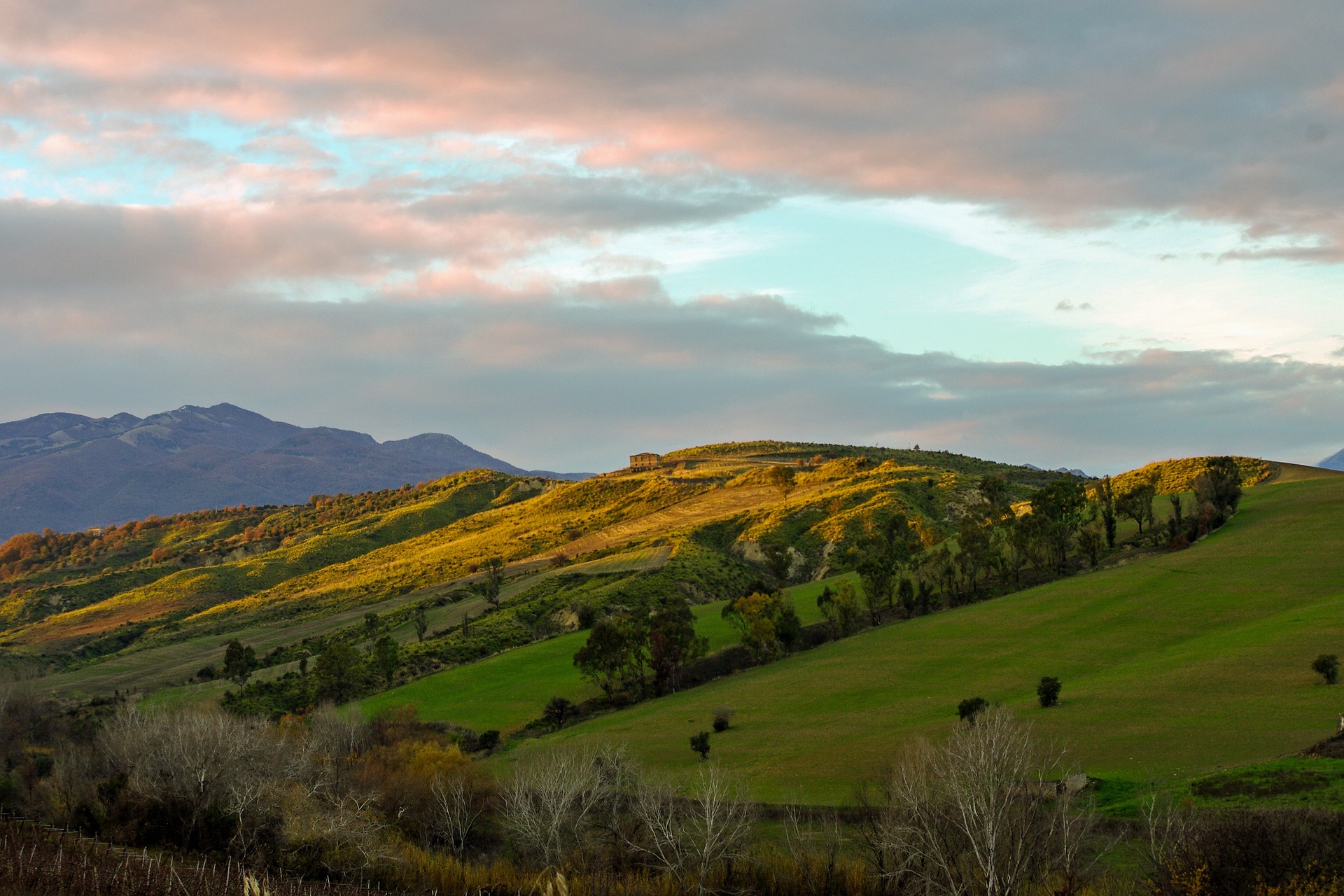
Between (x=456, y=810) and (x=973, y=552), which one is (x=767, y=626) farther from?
(x=456, y=810)

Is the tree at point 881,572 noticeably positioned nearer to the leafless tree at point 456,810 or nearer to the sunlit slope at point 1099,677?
the sunlit slope at point 1099,677

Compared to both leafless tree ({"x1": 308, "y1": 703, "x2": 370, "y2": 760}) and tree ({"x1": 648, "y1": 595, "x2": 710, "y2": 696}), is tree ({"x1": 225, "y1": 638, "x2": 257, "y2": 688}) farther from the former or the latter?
tree ({"x1": 648, "y1": 595, "x2": 710, "y2": 696})

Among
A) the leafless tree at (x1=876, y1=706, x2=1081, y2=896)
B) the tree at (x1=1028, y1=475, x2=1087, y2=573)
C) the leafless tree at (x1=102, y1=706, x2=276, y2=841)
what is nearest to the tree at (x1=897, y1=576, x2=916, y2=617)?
the tree at (x1=1028, y1=475, x2=1087, y2=573)

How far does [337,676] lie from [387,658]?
500 cm

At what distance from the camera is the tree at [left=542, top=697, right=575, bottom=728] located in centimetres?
7581

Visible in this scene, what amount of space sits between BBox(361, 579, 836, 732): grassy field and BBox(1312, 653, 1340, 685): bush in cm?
5084

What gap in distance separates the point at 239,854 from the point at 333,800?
4.49 meters

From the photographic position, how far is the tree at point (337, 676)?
3622 inches

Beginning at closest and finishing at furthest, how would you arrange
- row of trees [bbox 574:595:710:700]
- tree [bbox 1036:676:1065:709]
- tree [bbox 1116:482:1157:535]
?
tree [bbox 1036:676:1065:709]
row of trees [bbox 574:595:710:700]
tree [bbox 1116:482:1157:535]

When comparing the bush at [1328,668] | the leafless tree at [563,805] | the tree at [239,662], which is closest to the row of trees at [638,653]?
the leafless tree at [563,805]

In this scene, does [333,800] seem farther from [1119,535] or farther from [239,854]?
[1119,535]

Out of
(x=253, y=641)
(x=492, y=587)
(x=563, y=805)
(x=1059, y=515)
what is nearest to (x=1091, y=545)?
(x=1059, y=515)

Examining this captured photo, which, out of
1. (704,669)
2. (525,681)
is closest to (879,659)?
(704,669)

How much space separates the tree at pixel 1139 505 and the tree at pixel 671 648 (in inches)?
2031
